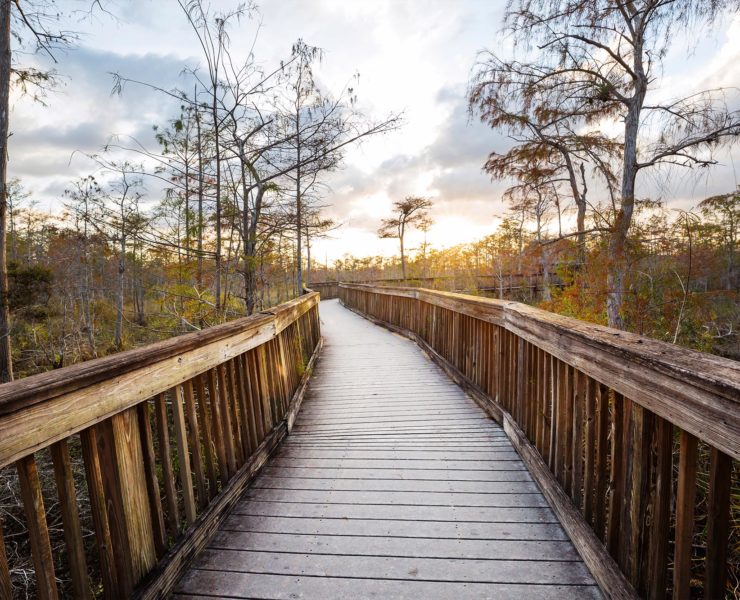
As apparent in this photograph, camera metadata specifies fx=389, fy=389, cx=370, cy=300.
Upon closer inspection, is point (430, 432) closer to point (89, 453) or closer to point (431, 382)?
point (431, 382)

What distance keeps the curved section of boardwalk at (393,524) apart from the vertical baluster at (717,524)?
2.24 feet

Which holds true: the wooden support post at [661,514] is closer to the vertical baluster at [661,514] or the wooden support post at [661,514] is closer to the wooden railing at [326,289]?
the vertical baluster at [661,514]

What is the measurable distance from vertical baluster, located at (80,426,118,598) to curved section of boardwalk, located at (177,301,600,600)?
0.45 metres

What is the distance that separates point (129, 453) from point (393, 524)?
57.3 inches

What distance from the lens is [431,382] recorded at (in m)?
5.16

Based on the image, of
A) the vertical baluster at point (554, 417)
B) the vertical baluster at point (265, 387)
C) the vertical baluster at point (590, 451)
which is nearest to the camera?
the vertical baluster at point (590, 451)

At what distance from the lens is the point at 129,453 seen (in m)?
1.62

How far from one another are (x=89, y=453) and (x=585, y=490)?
2230mm

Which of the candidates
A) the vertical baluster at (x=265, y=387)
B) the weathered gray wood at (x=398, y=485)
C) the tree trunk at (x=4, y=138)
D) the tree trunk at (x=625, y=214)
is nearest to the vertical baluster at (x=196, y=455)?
the weathered gray wood at (x=398, y=485)

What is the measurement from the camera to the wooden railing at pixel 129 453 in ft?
3.83

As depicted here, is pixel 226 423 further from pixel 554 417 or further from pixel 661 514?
A: pixel 661 514

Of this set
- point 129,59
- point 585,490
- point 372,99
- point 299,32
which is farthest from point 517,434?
point 129,59

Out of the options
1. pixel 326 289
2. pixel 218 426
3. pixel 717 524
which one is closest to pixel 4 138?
pixel 218 426

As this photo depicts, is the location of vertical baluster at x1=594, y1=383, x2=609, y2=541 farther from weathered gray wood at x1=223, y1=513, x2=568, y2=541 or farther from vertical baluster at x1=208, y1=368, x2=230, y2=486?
vertical baluster at x1=208, y1=368, x2=230, y2=486
